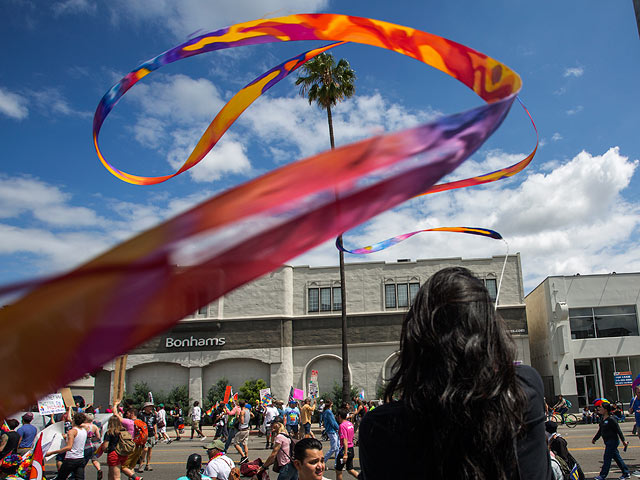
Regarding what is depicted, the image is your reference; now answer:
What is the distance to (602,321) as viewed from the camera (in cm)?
3581

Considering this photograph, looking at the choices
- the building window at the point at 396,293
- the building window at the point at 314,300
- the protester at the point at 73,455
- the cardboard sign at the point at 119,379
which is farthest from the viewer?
the building window at the point at 314,300

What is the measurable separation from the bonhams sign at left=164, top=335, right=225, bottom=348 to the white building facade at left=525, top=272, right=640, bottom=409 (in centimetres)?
2350

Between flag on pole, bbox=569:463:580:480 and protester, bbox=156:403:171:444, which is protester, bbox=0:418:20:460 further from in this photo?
protester, bbox=156:403:171:444

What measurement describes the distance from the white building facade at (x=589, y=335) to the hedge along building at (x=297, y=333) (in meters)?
2.69

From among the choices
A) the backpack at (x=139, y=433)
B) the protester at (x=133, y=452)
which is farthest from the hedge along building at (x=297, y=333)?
the protester at (x=133, y=452)

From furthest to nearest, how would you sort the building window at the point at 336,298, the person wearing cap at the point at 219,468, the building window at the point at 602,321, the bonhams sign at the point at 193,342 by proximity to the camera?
the building window at the point at 336,298, the bonhams sign at the point at 193,342, the building window at the point at 602,321, the person wearing cap at the point at 219,468

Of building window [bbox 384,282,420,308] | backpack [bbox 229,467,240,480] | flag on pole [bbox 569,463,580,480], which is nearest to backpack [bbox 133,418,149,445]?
backpack [bbox 229,467,240,480]

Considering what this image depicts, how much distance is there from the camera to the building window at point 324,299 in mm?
39594

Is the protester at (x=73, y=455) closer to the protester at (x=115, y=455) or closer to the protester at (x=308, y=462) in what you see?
the protester at (x=115, y=455)

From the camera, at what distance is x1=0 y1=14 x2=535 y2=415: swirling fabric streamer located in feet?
3.87

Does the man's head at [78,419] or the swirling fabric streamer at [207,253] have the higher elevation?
the swirling fabric streamer at [207,253]

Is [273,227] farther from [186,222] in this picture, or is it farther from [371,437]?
[371,437]

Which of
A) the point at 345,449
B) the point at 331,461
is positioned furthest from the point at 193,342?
the point at 345,449

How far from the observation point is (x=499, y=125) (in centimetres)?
165
